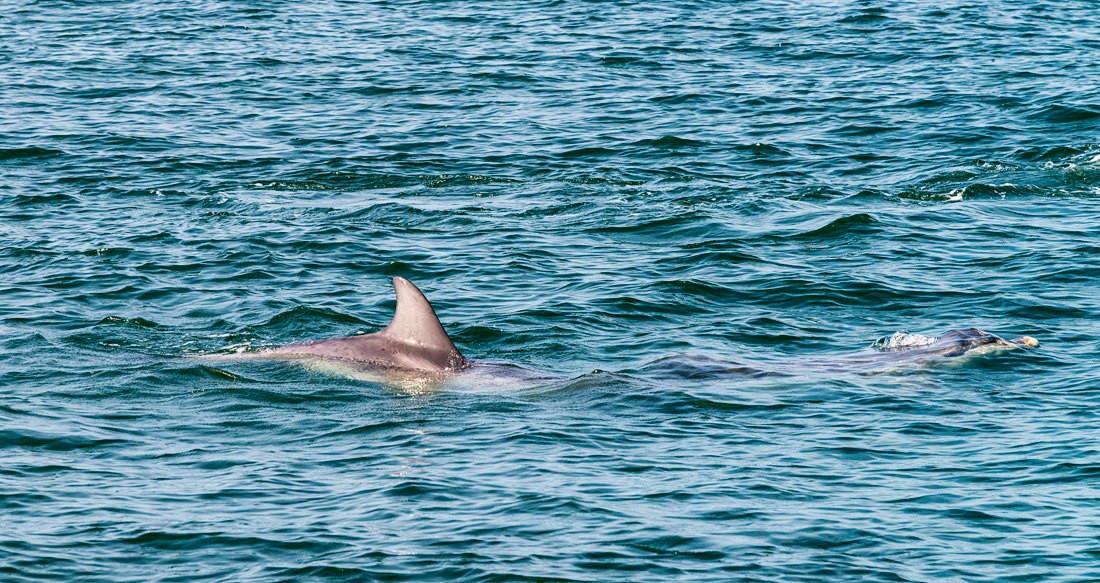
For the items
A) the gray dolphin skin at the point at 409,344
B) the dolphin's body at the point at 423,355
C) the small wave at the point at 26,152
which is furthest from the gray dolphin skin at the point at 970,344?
the small wave at the point at 26,152

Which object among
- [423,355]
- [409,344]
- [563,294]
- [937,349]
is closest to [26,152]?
[563,294]

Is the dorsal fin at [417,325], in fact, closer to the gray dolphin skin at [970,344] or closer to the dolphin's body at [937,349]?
the dolphin's body at [937,349]

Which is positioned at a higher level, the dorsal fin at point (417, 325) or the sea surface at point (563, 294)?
the dorsal fin at point (417, 325)

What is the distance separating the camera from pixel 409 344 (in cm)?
1870

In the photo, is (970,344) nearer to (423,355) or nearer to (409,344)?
(423,355)

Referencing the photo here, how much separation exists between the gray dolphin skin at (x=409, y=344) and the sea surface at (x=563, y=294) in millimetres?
444

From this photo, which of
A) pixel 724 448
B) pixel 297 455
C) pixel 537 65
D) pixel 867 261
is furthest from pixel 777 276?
pixel 537 65

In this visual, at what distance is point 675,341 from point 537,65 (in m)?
19.4

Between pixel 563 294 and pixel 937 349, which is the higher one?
pixel 563 294

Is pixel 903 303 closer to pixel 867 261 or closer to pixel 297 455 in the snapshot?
pixel 867 261

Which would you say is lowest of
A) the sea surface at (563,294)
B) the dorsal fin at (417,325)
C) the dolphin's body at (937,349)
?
the dolphin's body at (937,349)

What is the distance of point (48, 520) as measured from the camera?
46.8 feet

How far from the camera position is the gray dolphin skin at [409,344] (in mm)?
18531

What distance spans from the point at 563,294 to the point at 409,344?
167 inches
